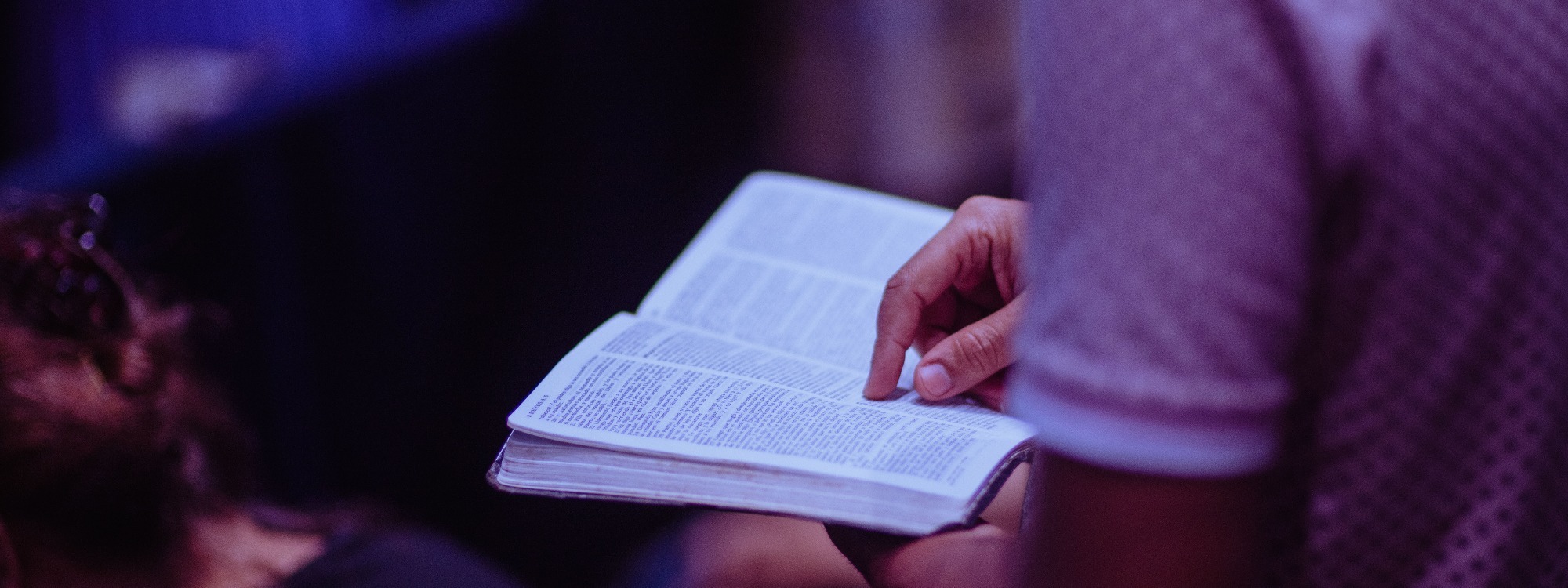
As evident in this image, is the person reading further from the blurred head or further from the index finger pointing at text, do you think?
the blurred head

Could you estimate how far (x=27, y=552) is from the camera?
0.82 metres

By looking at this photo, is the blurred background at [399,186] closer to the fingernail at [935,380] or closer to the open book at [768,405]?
the open book at [768,405]

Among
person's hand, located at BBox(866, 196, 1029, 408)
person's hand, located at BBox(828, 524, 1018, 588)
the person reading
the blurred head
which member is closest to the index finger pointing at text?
person's hand, located at BBox(866, 196, 1029, 408)

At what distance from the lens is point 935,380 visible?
0.62 m

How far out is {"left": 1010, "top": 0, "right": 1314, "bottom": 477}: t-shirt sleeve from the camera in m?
0.30

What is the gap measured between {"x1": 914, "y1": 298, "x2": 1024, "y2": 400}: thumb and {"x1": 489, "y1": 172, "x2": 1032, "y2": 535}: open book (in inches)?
0.5

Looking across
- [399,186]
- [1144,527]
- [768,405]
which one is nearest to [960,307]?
[768,405]

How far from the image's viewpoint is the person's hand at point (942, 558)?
50cm

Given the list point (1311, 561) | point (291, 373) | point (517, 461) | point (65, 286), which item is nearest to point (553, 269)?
point (291, 373)

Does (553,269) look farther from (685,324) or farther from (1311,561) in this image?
(1311,561)

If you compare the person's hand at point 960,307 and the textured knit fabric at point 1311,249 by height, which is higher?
the textured knit fabric at point 1311,249

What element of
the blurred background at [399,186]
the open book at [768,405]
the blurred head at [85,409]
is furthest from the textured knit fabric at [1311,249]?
the blurred head at [85,409]

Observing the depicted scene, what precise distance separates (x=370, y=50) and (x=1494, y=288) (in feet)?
5.53

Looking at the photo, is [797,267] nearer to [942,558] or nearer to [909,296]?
[909,296]
